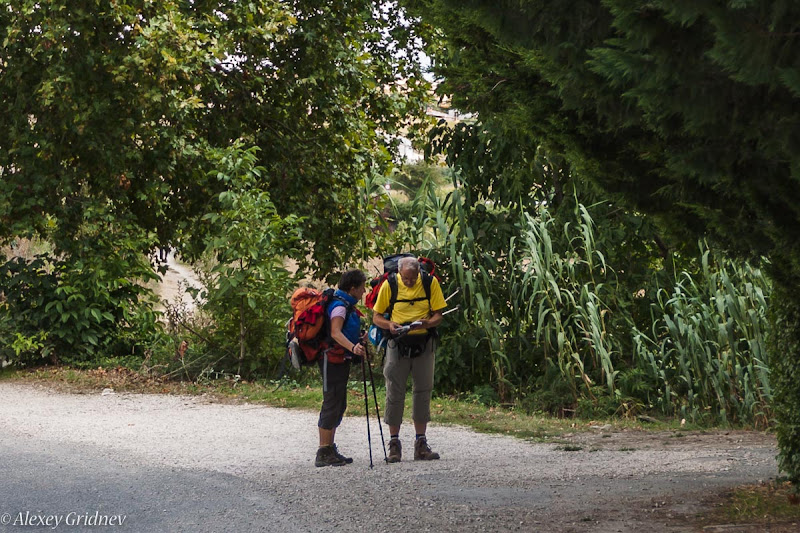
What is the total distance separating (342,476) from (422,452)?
1009 millimetres

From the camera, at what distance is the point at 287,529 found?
17.6 ft

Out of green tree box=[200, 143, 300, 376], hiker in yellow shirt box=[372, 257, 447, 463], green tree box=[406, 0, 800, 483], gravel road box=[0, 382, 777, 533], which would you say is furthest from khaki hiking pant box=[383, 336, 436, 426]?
→ green tree box=[200, 143, 300, 376]

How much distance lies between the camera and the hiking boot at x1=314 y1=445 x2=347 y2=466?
7.45 meters

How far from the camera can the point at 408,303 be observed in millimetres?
7770

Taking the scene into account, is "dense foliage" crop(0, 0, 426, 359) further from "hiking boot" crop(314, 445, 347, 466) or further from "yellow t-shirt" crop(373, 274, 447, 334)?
"hiking boot" crop(314, 445, 347, 466)

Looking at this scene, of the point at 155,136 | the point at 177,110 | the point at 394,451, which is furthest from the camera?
the point at 155,136

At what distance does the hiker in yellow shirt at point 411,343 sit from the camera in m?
7.74

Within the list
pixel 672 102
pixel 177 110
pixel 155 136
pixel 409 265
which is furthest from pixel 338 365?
pixel 155 136

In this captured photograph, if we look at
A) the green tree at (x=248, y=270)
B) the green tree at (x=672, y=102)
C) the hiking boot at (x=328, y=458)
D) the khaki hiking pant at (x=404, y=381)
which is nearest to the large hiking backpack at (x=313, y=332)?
the khaki hiking pant at (x=404, y=381)

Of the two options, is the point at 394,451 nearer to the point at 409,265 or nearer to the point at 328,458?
the point at 328,458

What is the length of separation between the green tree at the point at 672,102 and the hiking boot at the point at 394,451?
9.90ft

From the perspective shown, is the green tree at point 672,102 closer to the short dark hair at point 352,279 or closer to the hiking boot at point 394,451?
the short dark hair at point 352,279

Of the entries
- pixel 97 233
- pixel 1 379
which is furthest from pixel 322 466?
pixel 1 379

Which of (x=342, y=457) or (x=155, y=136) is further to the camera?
(x=155, y=136)
